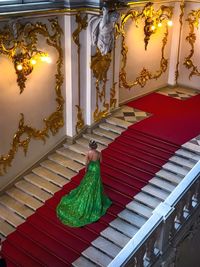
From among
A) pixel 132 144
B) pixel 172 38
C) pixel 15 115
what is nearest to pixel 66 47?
pixel 15 115

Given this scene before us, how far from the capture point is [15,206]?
26.8 ft

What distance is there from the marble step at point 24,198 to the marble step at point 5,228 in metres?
0.57

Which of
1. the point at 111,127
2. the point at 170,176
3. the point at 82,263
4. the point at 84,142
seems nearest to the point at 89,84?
the point at 111,127

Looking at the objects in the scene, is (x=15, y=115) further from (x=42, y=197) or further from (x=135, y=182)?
(x=135, y=182)

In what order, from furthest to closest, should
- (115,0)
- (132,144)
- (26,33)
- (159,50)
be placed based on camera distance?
(159,50) → (132,144) → (115,0) → (26,33)

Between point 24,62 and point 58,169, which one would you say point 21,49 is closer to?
point 24,62

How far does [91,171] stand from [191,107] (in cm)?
452

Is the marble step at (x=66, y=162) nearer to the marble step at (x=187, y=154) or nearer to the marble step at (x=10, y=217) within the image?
the marble step at (x=10, y=217)

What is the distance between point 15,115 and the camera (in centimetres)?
815

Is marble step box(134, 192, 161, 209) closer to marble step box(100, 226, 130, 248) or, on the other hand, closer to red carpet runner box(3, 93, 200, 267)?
red carpet runner box(3, 93, 200, 267)

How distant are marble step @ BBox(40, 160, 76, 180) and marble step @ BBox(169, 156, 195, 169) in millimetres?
2232

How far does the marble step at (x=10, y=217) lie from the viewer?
781cm

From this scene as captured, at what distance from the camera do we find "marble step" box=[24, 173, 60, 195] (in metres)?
8.46

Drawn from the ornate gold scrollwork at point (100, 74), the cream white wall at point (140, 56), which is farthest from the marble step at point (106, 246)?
the cream white wall at point (140, 56)
